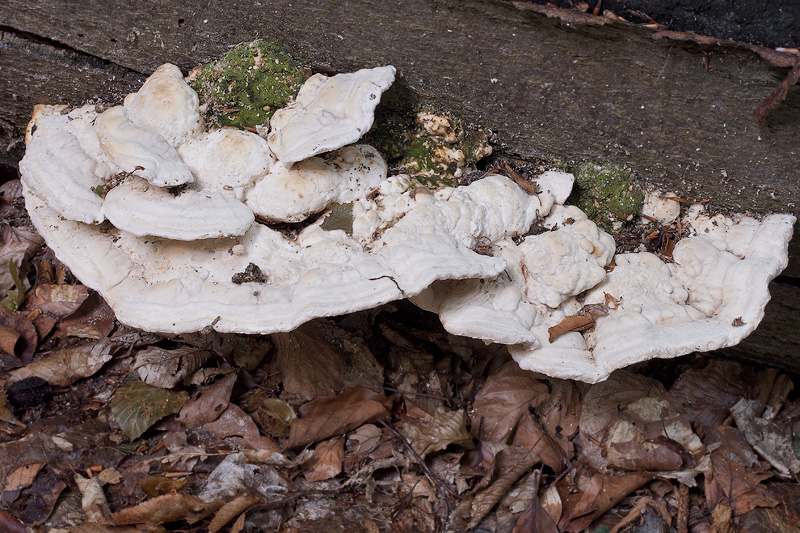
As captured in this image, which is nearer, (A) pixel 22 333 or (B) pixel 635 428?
(B) pixel 635 428

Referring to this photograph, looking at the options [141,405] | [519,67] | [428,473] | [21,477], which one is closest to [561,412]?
[428,473]

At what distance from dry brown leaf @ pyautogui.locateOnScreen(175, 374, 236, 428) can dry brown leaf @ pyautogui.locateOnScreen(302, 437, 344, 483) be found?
701mm

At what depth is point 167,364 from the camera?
3.81 metres

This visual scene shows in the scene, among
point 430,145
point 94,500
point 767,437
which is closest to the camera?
point 430,145

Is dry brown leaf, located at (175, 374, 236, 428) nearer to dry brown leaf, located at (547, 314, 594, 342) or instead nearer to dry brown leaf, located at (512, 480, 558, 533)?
dry brown leaf, located at (512, 480, 558, 533)

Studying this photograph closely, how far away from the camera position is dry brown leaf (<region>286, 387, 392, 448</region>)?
354 cm

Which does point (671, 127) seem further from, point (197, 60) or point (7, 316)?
point (7, 316)

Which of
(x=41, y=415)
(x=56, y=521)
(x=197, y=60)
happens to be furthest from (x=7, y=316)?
(x=197, y=60)

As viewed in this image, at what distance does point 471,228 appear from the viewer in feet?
7.93

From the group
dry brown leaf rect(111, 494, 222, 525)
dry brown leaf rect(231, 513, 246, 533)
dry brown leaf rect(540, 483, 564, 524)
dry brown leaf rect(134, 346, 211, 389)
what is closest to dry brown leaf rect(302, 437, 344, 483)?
dry brown leaf rect(231, 513, 246, 533)

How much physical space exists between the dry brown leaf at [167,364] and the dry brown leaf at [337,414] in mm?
855

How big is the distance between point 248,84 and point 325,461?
7.49 feet

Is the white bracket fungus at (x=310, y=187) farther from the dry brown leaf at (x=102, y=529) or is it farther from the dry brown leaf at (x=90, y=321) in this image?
the dry brown leaf at (x=90, y=321)

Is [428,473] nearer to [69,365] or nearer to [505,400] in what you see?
[505,400]
